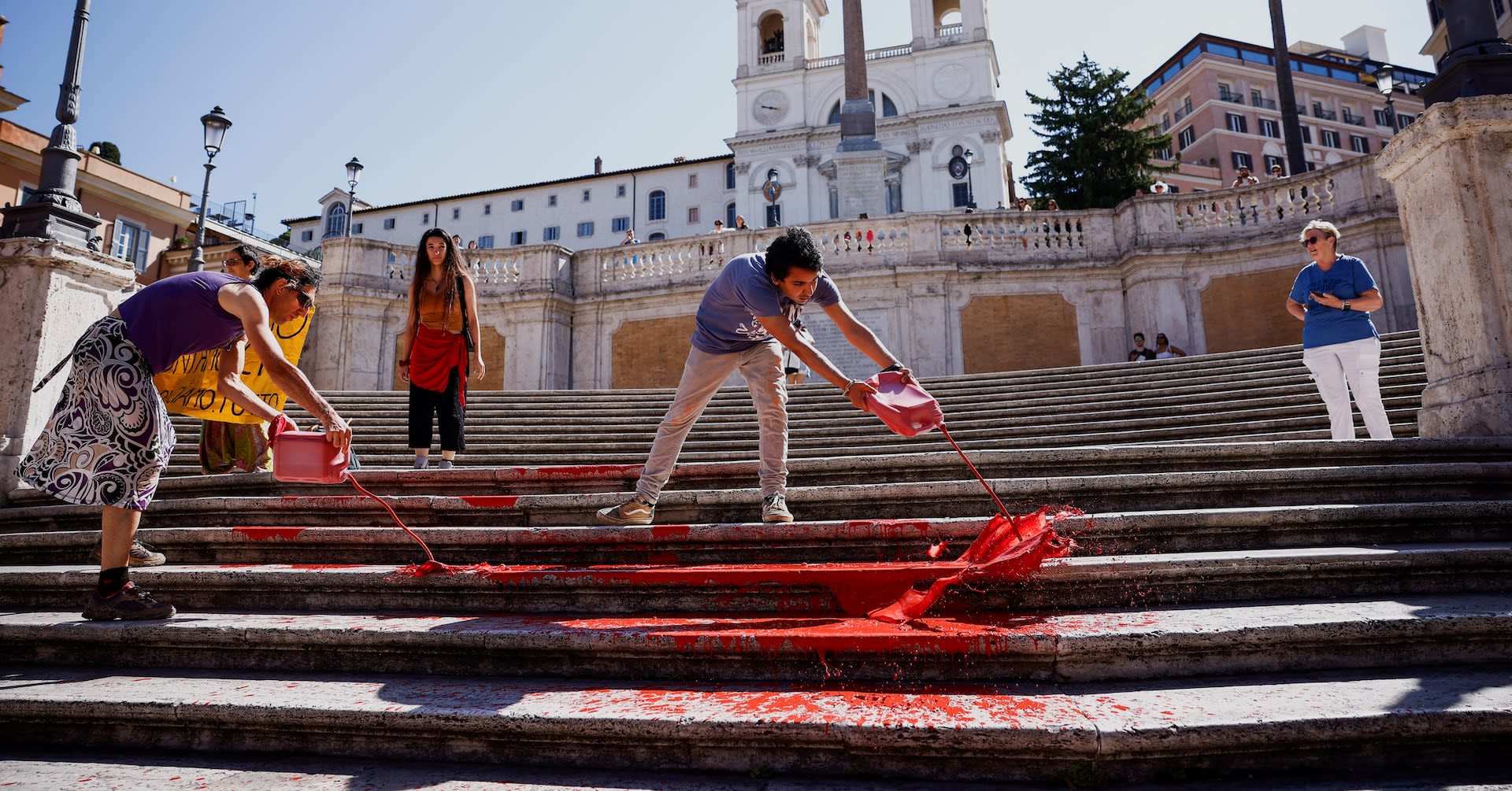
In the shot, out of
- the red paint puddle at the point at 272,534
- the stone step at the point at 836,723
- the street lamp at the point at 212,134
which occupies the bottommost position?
the stone step at the point at 836,723

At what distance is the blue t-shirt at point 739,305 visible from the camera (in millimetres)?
3740

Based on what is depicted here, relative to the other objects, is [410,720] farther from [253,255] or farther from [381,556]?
[253,255]

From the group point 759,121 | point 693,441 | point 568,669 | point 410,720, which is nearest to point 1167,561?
point 568,669

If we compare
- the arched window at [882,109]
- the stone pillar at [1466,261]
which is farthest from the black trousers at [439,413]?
the arched window at [882,109]

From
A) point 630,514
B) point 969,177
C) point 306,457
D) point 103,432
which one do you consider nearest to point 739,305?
point 630,514

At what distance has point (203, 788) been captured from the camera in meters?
2.27

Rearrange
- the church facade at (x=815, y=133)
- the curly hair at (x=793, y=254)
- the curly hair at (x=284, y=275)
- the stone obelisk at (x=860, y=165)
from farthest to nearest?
the church facade at (x=815, y=133)
the stone obelisk at (x=860, y=165)
the curly hair at (x=284, y=275)
the curly hair at (x=793, y=254)

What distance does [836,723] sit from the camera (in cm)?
219

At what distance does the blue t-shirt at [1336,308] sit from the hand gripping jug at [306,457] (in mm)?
5844

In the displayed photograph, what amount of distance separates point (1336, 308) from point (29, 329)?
8.99m

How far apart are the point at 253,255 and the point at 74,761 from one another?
2.77 metres

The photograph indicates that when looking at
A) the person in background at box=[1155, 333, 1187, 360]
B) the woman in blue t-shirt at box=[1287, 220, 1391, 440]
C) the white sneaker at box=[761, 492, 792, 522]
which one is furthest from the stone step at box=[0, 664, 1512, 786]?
the person in background at box=[1155, 333, 1187, 360]

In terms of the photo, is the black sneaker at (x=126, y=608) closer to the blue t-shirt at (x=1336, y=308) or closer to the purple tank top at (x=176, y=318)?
the purple tank top at (x=176, y=318)

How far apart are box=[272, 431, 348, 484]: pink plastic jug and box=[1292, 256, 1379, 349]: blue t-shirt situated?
230 inches
